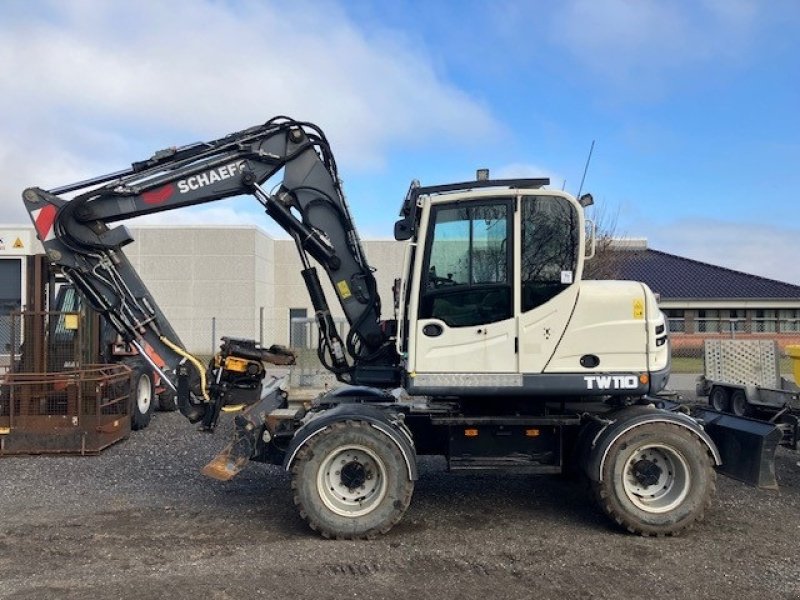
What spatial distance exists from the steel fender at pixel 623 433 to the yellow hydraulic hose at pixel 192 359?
11.9 feet

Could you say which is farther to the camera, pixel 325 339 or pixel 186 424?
pixel 186 424

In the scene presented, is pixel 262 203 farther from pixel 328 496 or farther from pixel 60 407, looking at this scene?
pixel 60 407

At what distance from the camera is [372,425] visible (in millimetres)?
5969

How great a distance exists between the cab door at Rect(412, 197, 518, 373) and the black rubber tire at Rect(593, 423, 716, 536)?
3.86 ft

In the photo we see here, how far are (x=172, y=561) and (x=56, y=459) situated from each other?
179 inches

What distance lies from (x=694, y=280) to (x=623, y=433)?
34.4m

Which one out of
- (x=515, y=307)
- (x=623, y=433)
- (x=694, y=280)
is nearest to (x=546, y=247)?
(x=515, y=307)

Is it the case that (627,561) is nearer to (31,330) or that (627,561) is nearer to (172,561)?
(172,561)

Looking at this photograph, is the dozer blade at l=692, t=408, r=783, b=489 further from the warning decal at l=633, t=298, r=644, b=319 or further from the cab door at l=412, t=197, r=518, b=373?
the cab door at l=412, t=197, r=518, b=373

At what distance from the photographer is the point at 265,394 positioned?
6832mm

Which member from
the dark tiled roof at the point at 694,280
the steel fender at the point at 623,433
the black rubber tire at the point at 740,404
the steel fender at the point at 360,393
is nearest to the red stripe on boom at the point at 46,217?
the steel fender at the point at 360,393

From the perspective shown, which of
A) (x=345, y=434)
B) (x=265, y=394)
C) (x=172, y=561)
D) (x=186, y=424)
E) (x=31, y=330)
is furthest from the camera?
(x=186, y=424)

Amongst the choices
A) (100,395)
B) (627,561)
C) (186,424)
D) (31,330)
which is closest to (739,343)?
(627,561)

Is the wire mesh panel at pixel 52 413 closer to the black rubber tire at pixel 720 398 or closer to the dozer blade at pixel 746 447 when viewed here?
the dozer blade at pixel 746 447
